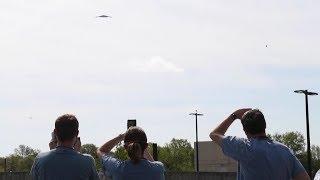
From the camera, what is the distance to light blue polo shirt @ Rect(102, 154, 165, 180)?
6.18 m

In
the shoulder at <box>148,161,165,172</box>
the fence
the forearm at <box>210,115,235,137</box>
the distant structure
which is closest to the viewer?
the forearm at <box>210,115,235,137</box>

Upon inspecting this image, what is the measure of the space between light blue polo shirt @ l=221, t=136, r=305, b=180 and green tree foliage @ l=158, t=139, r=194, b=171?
120m

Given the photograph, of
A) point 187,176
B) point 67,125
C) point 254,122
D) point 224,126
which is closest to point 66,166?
point 67,125

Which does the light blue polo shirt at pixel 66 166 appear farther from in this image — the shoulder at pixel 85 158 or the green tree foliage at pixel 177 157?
the green tree foliage at pixel 177 157

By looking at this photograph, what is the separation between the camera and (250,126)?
6039 millimetres

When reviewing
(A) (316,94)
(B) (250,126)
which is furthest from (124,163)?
(A) (316,94)

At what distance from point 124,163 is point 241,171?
92cm

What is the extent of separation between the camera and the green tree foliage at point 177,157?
130 m

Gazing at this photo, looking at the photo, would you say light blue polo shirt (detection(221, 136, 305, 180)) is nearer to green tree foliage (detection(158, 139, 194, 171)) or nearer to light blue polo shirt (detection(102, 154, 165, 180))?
light blue polo shirt (detection(102, 154, 165, 180))

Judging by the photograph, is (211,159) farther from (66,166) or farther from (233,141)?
(66,166)

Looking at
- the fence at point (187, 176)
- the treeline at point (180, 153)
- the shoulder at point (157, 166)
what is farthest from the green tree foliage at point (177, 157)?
the shoulder at point (157, 166)

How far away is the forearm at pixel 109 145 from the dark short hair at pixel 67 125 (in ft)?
1.55

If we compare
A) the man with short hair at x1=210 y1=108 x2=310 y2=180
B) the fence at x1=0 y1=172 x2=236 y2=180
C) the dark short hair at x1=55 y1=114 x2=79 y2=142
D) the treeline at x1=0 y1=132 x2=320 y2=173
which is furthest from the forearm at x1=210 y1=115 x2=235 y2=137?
the treeline at x1=0 y1=132 x2=320 y2=173

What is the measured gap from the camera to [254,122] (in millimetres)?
5992
